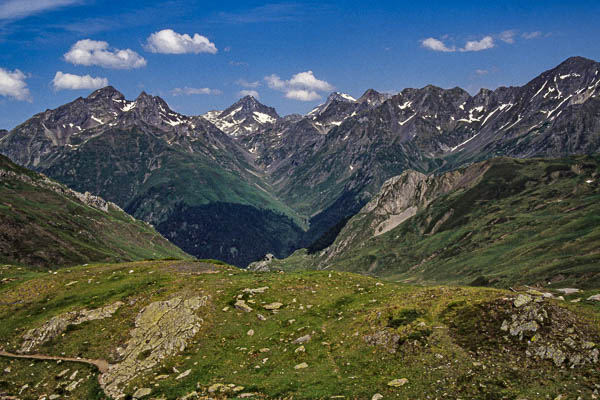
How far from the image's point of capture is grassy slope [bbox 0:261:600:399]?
2859 cm

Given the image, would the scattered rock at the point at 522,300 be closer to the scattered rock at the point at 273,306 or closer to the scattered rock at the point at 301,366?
the scattered rock at the point at 301,366

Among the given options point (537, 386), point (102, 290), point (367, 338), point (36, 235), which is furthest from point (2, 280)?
point (36, 235)

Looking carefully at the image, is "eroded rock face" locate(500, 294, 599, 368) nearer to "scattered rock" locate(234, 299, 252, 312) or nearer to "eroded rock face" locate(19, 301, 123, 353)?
"scattered rock" locate(234, 299, 252, 312)

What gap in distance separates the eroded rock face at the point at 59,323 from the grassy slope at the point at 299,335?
1.23 m

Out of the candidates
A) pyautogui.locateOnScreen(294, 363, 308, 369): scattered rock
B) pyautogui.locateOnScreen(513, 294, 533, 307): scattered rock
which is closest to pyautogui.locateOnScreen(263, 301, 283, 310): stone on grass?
pyautogui.locateOnScreen(294, 363, 308, 369): scattered rock

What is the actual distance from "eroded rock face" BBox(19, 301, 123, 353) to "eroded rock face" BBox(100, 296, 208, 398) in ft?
18.7

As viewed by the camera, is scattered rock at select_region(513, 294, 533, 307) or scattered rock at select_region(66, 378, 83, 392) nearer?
scattered rock at select_region(513, 294, 533, 307)

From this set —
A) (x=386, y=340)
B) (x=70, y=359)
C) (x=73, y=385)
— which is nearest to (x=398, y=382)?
(x=386, y=340)

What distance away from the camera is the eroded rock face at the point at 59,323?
48.5 m

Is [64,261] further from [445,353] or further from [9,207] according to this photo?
[445,353]

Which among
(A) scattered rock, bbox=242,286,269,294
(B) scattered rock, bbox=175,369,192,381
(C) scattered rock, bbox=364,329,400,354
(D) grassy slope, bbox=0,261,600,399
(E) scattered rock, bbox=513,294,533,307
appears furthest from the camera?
(A) scattered rock, bbox=242,286,269,294

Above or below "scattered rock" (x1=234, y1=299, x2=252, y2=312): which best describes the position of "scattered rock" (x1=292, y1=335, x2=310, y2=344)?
below

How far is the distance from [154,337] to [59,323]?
1532 cm

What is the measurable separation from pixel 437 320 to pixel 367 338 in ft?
20.9
